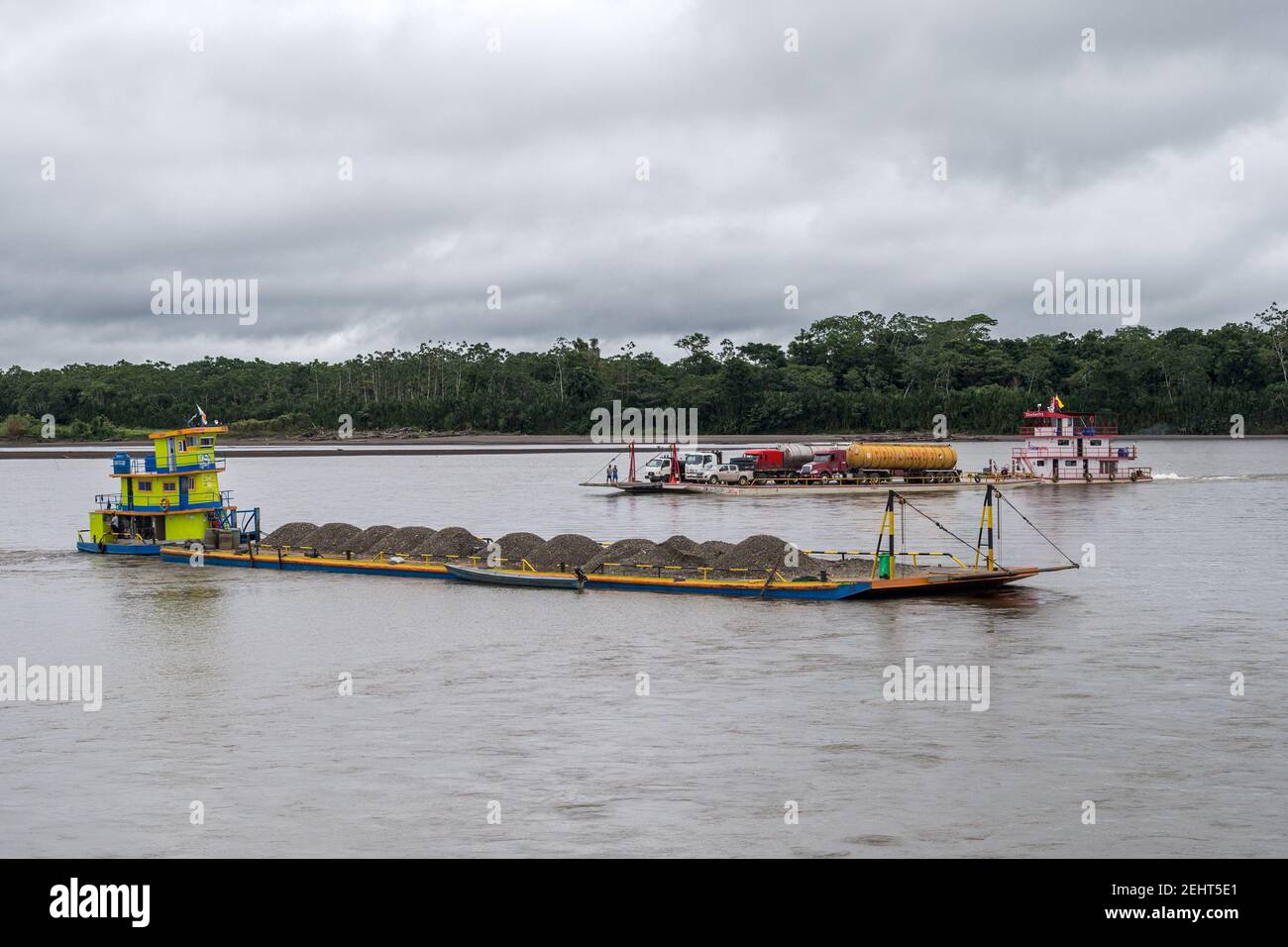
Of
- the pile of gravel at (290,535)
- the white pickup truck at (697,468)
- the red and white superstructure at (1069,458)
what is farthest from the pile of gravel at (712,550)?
the red and white superstructure at (1069,458)

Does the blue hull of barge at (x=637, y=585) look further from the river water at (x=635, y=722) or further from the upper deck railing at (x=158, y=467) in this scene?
the upper deck railing at (x=158, y=467)

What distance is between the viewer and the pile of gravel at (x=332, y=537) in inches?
2238

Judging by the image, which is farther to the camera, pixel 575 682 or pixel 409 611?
pixel 409 611

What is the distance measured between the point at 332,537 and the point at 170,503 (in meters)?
9.57

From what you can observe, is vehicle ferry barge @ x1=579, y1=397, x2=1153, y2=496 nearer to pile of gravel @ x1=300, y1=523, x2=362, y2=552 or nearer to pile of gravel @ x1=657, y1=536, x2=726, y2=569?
pile of gravel @ x1=300, y1=523, x2=362, y2=552

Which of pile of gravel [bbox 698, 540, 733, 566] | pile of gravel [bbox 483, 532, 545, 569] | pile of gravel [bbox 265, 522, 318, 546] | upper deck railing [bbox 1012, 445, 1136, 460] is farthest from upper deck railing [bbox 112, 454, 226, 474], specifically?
upper deck railing [bbox 1012, 445, 1136, 460]

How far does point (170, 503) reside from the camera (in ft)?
202

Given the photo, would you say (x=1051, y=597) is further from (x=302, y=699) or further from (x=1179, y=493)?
(x=1179, y=493)

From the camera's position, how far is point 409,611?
144 ft
